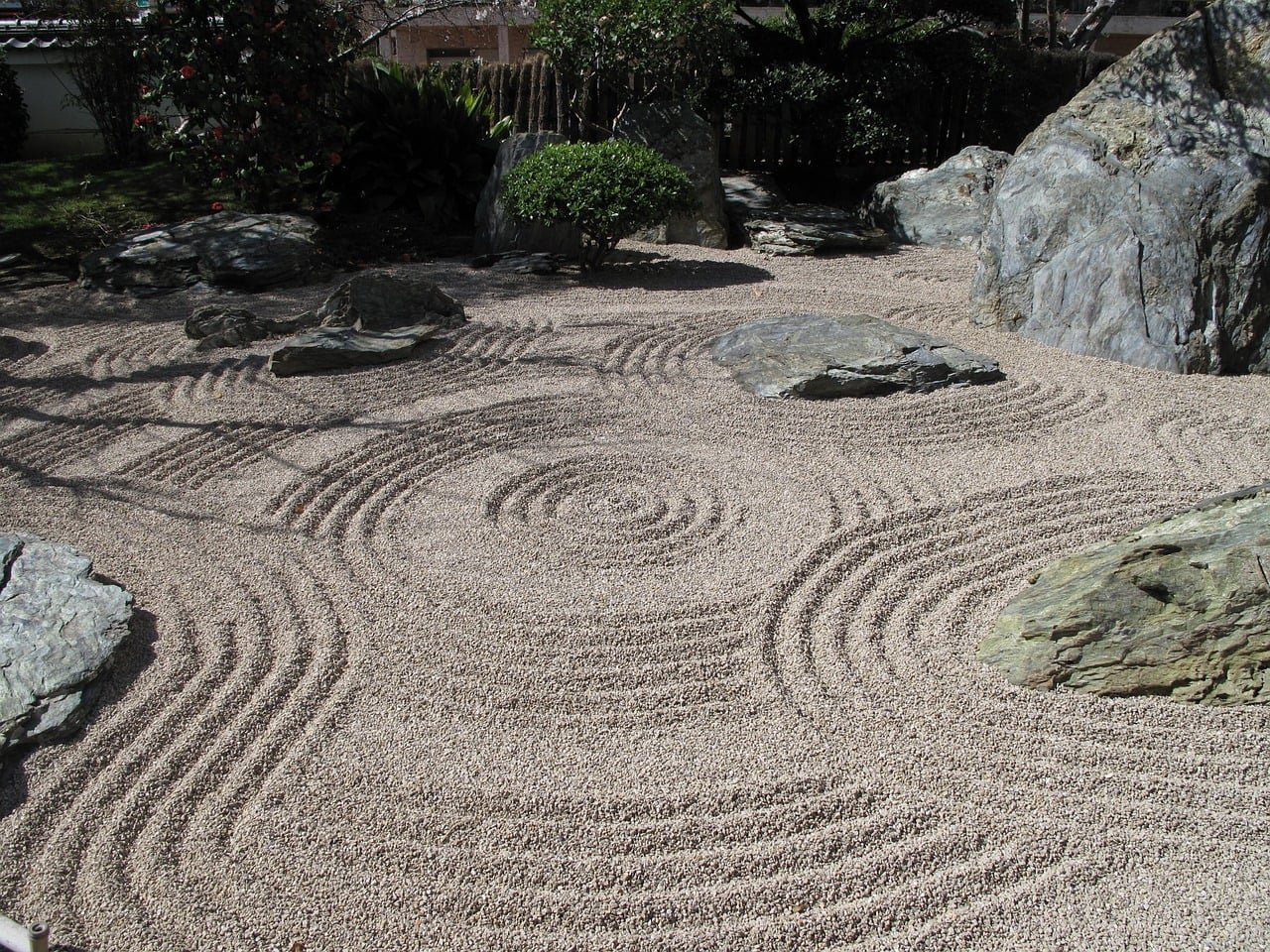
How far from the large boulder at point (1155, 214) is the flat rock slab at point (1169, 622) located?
321 centimetres

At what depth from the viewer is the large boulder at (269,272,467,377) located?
602cm

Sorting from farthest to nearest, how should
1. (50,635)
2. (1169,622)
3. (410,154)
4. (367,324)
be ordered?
(410,154), (367,324), (50,635), (1169,622)

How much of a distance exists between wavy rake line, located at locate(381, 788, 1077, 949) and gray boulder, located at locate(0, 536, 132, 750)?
126 centimetres

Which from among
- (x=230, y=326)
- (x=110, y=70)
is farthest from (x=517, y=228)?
(x=110, y=70)

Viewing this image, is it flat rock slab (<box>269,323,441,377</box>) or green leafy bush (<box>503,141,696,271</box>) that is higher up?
green leafy bush (<box>503,141,696,271</box>)

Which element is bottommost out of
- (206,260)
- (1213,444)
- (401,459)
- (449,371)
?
(401,459)

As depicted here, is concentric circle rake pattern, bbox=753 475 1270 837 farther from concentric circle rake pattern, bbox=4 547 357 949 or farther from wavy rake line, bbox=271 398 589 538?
wavy rake line, bbox=271 398 589 538

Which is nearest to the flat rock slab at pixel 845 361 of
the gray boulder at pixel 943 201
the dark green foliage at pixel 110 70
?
the gray boulder at pixel 943 201

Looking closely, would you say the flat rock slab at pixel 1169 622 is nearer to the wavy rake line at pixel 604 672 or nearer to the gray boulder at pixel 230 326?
the wavy rake line at pixel 604 672

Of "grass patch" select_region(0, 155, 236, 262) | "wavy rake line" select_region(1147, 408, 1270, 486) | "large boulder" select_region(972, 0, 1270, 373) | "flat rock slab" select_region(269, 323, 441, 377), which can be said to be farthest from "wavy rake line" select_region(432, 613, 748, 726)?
"grass patch" select_region(0, 155, 236, 262)

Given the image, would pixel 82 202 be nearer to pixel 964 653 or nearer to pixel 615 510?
pixel 615 510

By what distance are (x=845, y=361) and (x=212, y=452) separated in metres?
3.47

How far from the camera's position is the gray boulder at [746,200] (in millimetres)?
10000

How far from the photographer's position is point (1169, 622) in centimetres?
313
